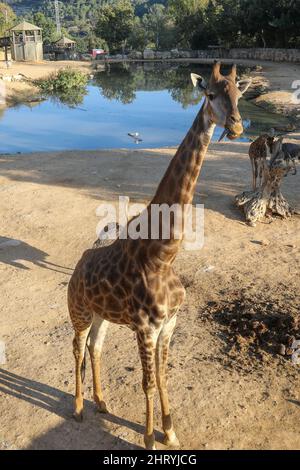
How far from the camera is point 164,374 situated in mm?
4574

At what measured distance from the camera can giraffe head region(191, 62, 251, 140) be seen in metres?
3.27

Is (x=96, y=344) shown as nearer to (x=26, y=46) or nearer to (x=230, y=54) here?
(x=26, y=46)

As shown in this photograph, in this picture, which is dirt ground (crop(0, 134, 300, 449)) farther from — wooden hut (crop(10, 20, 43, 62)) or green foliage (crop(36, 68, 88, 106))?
wooden hut (crop(10, 20, 43, 62))

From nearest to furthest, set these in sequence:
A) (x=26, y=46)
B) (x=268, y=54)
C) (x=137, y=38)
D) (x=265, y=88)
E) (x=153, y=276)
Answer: (x=153, y=276) < (x=265, y=88) < (x=26, y=46) < (x=268, y=54) < (x=137, y=38)

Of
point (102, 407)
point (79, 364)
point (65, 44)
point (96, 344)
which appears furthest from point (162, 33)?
point (102, 407)

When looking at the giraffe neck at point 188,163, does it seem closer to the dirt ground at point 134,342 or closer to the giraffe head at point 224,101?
the giraffe head at point 224,101

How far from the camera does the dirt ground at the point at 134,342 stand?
4.93m

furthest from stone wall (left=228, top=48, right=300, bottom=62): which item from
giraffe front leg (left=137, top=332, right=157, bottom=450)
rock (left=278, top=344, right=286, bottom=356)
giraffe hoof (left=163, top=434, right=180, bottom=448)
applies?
giraffe front leg (left=137, top=332, right=157, bottom=450)

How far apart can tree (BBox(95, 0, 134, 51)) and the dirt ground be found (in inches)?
2494

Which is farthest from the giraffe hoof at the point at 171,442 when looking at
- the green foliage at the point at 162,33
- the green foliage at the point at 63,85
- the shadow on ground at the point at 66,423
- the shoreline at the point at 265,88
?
the green foliage at the point at 162,33

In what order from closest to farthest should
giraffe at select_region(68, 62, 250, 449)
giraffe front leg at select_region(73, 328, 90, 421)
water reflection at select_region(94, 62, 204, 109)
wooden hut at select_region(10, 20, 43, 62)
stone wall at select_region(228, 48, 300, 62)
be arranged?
1. giraffe at select_region(68, 62, 250, 449)
2. giraffe front leg at select_region(73, 328, 90, 421)
3. water reflection at select_region(94, 62, 204, 109)
4. stone wall at select_region(228, 48, 300, 62)
5. wooden hut at select_region(10, 20, 43, 62)

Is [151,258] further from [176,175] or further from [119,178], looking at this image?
[119,178]

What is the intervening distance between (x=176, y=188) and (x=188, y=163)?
23 cm

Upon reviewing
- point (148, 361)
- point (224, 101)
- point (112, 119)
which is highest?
point (224, 101)
